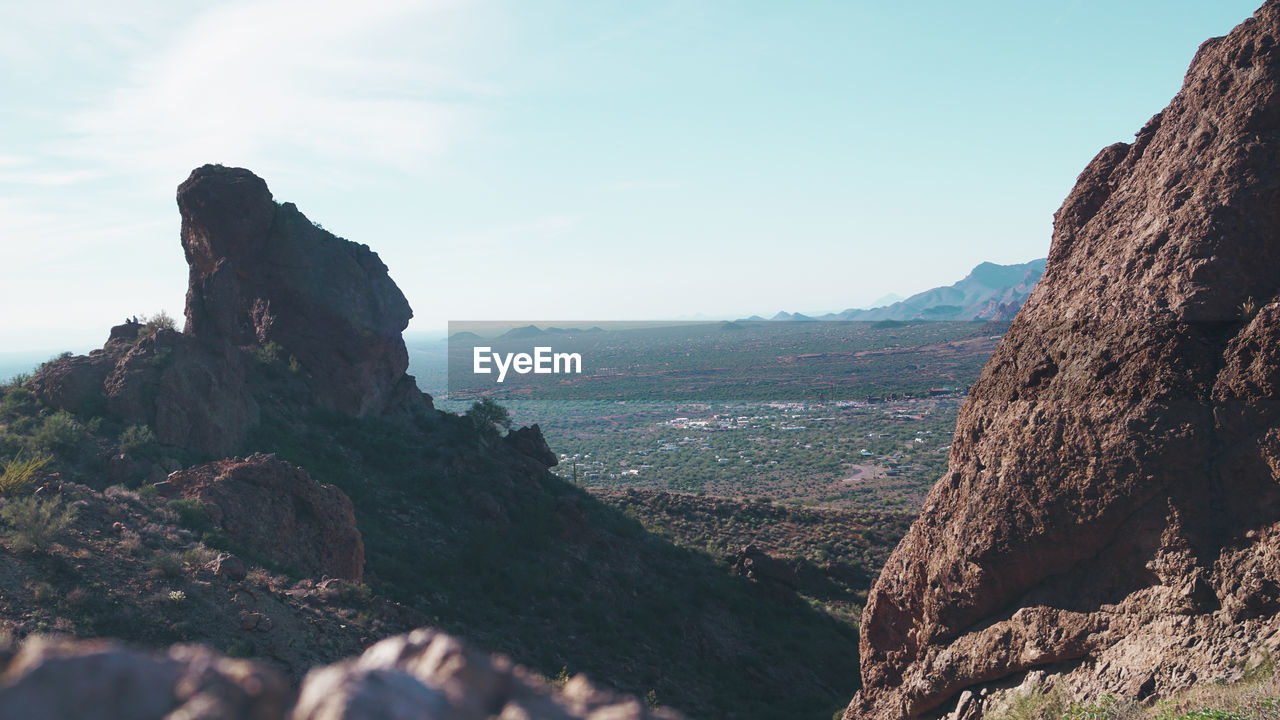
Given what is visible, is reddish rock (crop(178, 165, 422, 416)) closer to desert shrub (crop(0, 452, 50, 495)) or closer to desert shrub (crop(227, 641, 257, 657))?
desert shrub (crop(0, 452, 50, 495))

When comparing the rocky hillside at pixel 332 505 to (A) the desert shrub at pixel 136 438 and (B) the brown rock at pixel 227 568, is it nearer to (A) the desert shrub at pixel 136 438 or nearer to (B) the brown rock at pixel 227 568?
(A) the desert shrub at pixel 136 438

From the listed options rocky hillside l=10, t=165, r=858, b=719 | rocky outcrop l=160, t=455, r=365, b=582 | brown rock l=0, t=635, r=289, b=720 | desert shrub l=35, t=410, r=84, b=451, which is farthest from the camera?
desert shrub l=35, t=410, r=84, b=451

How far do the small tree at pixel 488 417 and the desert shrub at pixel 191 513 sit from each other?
51.3ft

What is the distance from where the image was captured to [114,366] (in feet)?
67.3

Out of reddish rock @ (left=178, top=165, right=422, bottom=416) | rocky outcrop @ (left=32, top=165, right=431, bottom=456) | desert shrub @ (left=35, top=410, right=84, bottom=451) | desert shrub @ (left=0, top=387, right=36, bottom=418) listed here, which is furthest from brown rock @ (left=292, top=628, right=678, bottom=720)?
reddish rock @ (left=178, top=165, right=422, bottom=416)

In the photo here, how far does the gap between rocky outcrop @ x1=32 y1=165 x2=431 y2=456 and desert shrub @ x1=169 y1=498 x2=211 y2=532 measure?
18.3ft

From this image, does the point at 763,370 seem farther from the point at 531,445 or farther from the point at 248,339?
the point at 248,339

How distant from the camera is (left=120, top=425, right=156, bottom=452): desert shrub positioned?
17.7 m

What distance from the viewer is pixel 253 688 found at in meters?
2.35

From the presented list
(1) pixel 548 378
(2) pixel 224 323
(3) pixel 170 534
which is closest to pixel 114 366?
(2) pixel 224 323

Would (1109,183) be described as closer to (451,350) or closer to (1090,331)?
(1090,331)

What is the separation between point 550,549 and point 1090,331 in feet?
57.7

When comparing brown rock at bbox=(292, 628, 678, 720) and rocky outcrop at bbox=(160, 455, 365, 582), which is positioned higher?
brown rock at bbox=(292, 628, 678, 720)

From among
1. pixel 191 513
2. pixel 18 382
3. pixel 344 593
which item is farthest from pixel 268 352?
pixel 344 593
